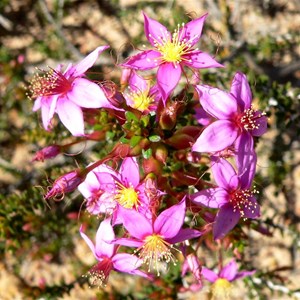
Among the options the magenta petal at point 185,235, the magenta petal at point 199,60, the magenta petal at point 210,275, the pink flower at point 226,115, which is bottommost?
the magenta petal at point 210,275

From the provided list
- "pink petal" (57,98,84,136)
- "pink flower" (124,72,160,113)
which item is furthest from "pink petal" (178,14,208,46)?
"pink petal" (57,98,84,136)

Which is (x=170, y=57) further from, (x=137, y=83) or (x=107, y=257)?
(x=107, y=257)

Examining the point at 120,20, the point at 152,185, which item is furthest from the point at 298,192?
the point at 152,185

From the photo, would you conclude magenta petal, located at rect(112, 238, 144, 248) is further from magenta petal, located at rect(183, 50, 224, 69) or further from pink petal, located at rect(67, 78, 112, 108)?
magenta petal, located at rect(183, 50, 224, 69)

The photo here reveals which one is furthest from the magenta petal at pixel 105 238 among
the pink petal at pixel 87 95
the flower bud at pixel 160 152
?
the pink petal at pixel 87 95

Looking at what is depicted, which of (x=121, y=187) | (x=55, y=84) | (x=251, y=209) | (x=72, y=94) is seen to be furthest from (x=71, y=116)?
(x=251, y=209)

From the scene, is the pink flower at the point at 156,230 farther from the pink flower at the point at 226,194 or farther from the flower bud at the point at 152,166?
the flower bud at the point at 152,166
